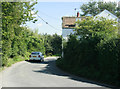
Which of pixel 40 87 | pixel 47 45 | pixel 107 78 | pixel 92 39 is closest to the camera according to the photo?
pixel 40 87

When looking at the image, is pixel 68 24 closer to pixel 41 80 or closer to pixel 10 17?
pixel 10 17

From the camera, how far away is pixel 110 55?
11375mm

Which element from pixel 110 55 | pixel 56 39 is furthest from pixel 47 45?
pixel 110 55

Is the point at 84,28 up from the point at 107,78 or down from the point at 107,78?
up

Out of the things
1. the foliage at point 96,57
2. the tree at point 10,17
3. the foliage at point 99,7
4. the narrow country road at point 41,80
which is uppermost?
the foliage at point 99,7

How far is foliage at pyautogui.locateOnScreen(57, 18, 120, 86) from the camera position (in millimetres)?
11039

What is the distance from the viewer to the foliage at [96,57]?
11039 mm

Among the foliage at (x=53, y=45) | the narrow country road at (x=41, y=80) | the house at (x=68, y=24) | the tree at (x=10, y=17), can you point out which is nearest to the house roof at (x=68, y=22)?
the house at (x=68, y=24)

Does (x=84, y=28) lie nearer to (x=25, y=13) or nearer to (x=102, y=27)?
(x=102, y=27)

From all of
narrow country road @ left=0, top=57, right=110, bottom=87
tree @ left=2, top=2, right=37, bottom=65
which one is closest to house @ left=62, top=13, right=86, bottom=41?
tree @ left=2, top=2, right=37, bottom=65

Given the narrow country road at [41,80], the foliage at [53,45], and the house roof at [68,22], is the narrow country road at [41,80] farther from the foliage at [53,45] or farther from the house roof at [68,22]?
the foliage at [53,45]

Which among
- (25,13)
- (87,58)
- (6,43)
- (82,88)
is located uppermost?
(25,13)

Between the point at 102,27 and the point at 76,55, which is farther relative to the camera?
the point at 102,27

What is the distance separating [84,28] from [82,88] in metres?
16.1
